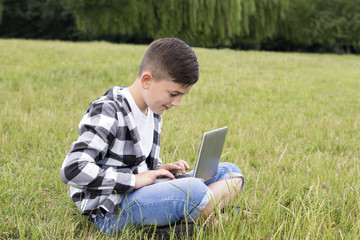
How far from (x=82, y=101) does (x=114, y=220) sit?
4291mm

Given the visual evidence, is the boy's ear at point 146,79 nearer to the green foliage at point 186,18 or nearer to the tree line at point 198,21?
the tree line at point 198,21

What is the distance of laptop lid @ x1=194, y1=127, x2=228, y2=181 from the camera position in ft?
7.13

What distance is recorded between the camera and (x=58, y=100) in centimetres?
609

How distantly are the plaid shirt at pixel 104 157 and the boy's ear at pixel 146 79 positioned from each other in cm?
15

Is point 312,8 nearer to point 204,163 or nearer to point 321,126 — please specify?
point 321,126

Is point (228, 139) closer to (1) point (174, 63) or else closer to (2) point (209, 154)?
(2) point (209, 154)

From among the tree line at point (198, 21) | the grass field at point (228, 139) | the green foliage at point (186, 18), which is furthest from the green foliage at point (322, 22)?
the grass field at point (228, 139)

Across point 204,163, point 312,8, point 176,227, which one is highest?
point 312,8

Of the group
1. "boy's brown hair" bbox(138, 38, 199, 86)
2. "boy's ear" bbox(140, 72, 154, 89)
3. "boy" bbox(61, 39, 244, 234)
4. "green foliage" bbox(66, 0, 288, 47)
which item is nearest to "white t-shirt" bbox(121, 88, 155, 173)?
"boy" bbox(61, 39, 244, 234)

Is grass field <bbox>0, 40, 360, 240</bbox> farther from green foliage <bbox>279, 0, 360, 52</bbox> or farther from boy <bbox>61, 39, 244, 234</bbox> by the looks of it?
green foliage <bbox>279, 0, 360, 52</bbox>

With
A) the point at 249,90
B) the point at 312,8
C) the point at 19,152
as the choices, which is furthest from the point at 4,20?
the point at 19,152

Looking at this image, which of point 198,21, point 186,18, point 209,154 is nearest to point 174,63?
point 209,154

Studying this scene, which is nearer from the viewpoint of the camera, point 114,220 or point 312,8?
point 114,220

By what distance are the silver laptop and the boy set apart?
142 mm
